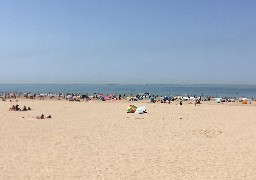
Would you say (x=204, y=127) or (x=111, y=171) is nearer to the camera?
(x=111, y=171)

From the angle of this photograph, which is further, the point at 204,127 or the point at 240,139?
the point at 204,127

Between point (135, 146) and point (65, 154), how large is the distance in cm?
343

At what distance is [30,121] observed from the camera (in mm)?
22703

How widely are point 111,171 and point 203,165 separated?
3414 mm

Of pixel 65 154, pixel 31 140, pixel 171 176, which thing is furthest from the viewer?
pixel 31 140

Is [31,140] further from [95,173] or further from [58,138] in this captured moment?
[95,173]

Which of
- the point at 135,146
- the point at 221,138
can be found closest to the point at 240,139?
the point at 221,138

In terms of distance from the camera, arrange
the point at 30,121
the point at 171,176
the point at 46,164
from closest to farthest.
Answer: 1. the point at 171,176
2. the point at 46,164
3. the point at 30,121

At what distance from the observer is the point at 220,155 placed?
42.2 feet

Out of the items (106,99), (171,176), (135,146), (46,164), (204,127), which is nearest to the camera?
(171,176)

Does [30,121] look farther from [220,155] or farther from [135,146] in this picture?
[220,155]

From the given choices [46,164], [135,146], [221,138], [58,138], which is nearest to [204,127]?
[221,138]

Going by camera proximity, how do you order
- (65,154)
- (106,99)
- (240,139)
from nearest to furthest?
(65,154) → (240,139) → (106,99)

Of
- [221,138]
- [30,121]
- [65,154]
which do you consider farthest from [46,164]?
[30,121]
